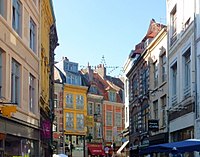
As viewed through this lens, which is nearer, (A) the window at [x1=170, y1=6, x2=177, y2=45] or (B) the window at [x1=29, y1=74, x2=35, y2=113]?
(B) the window at [x1=29, y1=74, x2=35, y2=113]

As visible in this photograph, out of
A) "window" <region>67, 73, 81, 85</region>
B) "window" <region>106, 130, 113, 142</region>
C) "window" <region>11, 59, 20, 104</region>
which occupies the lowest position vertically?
"window" <region>106, 130, 113, 142</region>

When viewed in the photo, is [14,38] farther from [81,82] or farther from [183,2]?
[81,82]

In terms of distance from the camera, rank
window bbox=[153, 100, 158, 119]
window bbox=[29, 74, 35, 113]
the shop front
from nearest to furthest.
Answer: the shop front → window bbox=[29, 74, 35, 113] → window bbox=[153, 100, 158, 119]

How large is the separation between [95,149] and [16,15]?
57.4m

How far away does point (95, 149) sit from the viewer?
78312mm

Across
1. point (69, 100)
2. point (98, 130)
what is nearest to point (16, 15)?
point (69, 100)

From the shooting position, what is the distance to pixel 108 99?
82.8 meters

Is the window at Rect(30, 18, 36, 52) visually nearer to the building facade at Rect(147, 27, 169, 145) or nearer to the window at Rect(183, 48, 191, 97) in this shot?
the window at Rect(183, 48, 191, 97)

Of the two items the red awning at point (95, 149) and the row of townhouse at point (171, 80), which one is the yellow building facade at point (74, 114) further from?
the row of townhouse at point (171, 80)

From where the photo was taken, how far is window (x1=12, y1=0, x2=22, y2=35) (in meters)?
21.8

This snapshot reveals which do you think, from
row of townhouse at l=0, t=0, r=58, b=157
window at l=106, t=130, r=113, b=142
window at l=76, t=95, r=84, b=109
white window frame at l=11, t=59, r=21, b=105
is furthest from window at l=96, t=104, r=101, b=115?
white window frame at l=11, t=59, r=21, b=105

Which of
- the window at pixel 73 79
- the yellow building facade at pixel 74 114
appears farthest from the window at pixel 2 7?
the window at pixel 73 79

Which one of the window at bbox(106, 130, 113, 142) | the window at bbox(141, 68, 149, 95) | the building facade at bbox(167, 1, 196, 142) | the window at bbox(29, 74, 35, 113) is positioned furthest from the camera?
the window at bbox(106, 130, 113, 142)

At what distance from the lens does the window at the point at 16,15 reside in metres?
21.8
